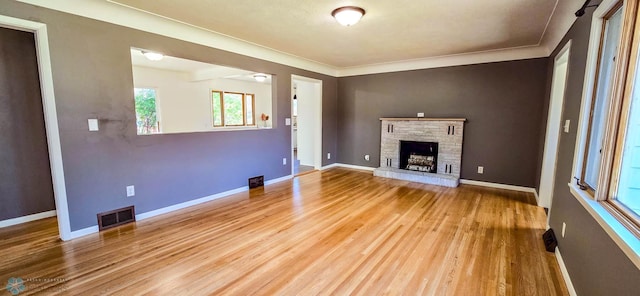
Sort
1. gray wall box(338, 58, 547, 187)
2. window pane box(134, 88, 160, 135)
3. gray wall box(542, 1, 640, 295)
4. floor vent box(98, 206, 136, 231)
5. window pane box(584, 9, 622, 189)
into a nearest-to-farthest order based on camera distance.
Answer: gray wall box(542, 1, 640, 295) → window pane box(584, 9, 622, 189) → floor vent box(98, 206, 136, 231) → gray wall box(338, 58, 547, 187) → window pane box(134, 88, 160, 135)

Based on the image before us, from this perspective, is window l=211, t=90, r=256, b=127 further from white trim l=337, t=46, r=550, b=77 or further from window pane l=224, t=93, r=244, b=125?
white trim l=337, t=46, r=550, b=77

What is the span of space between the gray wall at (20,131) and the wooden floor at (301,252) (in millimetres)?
334

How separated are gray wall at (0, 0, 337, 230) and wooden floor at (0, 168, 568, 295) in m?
0.37

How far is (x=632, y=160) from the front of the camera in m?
1.47

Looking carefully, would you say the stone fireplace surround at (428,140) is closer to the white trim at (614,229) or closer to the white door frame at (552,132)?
the white door frame at (552,132)

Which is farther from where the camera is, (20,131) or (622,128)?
(20,131)

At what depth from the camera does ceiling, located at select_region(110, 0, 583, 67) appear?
2688 millimetres

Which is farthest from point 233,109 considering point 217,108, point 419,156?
point 419,156

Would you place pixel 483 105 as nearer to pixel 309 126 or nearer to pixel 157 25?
pixel 309 126

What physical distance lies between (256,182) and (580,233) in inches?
159

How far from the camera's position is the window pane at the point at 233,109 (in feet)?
25.7

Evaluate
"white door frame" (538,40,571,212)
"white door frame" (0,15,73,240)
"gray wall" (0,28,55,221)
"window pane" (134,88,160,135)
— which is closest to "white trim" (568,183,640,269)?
"white door frame" (538,40,571,212)

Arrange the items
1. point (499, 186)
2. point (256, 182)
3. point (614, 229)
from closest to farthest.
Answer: point (614, 229) → point (256, 182) → point (499, 186)

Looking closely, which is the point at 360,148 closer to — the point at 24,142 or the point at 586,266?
the point at 586,266
